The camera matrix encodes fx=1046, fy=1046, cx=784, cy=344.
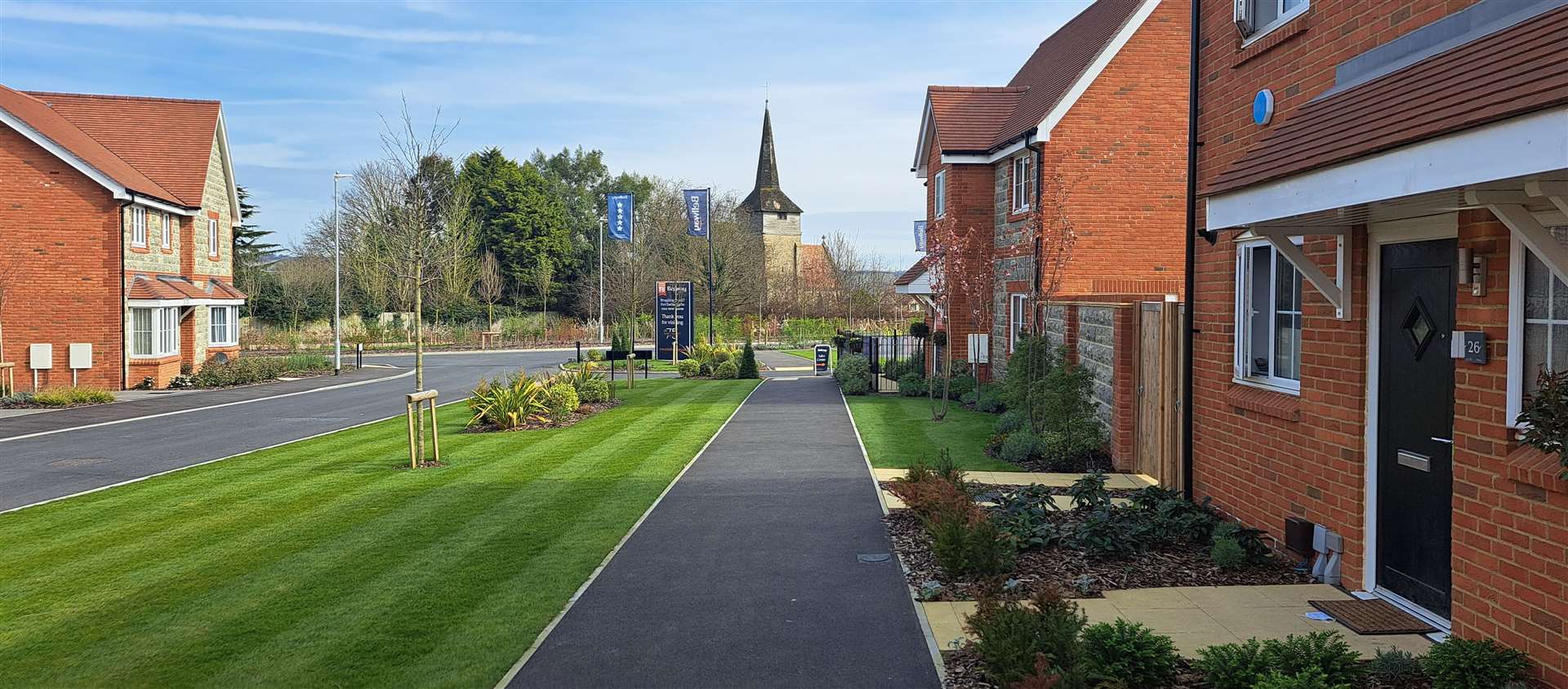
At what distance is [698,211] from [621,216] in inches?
320

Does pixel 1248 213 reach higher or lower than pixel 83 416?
higher

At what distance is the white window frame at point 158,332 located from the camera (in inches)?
1173

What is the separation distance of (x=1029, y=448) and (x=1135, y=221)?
337 inches

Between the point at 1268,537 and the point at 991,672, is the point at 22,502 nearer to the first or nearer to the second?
the point at 991,672

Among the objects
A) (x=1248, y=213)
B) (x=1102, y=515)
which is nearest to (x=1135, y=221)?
(x=1102, y=515)

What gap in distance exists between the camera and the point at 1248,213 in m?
6.86

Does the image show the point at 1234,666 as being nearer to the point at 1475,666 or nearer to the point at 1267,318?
the point at 1475,666

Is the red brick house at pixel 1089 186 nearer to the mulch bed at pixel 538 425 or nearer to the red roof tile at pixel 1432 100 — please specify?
the mulch bed at pixel 538 425

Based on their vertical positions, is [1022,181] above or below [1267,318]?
above

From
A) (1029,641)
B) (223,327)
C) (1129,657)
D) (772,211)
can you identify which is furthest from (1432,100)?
(772,211)

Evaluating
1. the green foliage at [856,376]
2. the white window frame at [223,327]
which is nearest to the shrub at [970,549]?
the green foliage at [856,376]

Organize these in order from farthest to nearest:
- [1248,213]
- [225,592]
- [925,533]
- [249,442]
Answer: [249,442], [925,533], [225,592], [1248,213]

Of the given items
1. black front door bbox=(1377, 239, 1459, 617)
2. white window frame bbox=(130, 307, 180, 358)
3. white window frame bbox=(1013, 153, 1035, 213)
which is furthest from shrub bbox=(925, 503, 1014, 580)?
white window frame bbox=(130, 307, 180, 358)

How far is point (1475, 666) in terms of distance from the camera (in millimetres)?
5215
